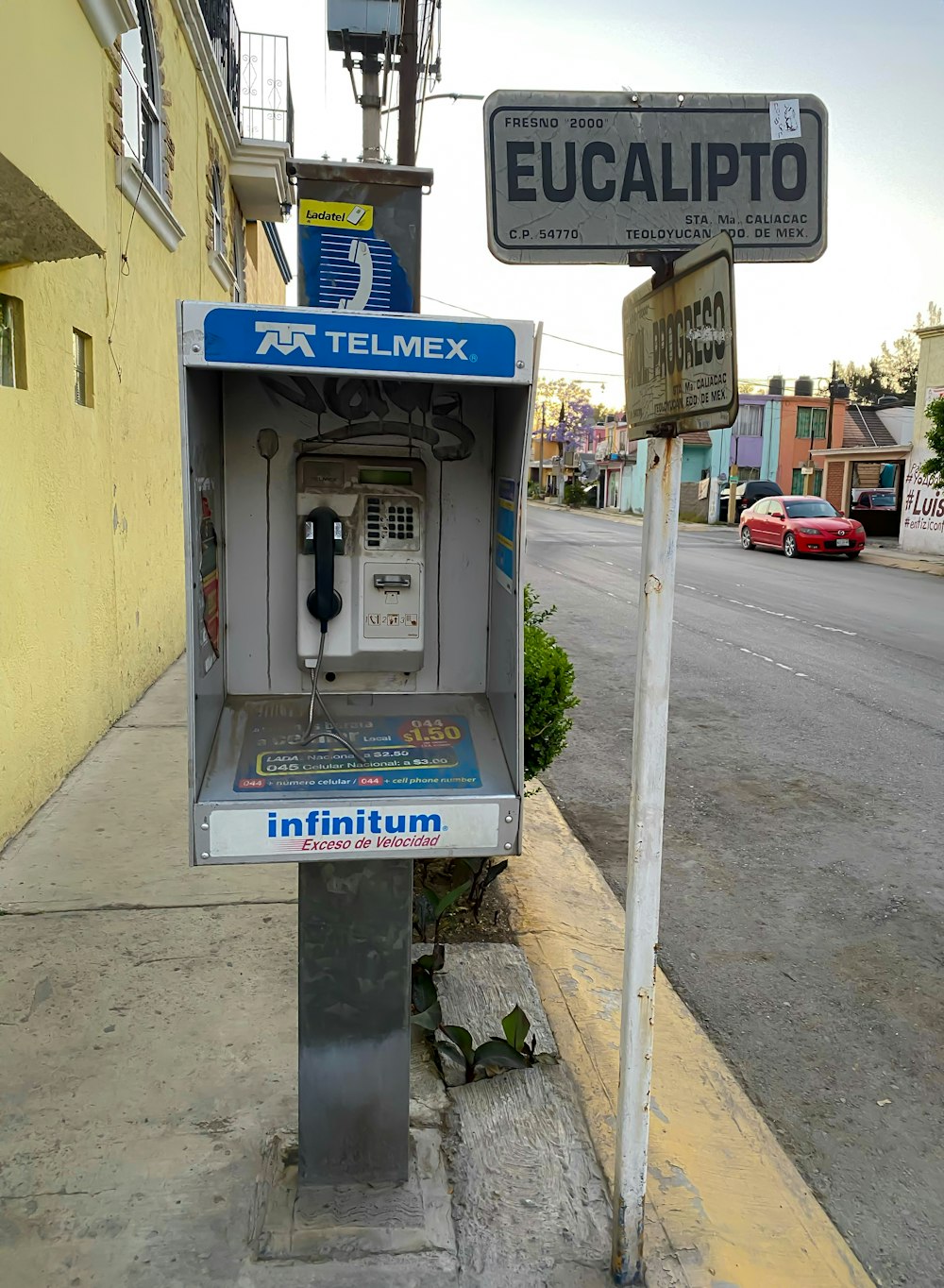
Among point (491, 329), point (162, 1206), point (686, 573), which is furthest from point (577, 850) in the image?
point (686, 573)

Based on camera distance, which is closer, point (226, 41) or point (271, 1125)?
point (271, 1125)

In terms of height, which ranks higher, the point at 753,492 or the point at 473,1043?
the point at 753,492

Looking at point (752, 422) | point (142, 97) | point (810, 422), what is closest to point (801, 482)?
point (810, 422)

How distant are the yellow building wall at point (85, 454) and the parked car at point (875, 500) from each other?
27536 millimetres

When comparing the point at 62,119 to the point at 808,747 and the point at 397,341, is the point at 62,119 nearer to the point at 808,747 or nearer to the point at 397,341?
the point at 397,341

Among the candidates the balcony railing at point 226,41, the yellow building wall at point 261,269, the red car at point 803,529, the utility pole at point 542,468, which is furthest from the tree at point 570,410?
the balcony railing at point 226,41

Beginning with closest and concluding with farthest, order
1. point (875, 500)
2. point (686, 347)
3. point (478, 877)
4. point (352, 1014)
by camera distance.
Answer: point (686, 347), point (352, 1014), point (478, 877), point (875, 500)

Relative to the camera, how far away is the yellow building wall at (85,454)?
14.2ft

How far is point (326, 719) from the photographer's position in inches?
102

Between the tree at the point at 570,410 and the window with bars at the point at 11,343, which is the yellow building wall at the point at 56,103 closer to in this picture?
the window with bars at the point at 11,343

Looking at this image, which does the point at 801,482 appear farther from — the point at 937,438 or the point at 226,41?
the point at 226,41

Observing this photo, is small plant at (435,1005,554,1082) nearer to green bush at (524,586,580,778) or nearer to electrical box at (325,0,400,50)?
green bush at (524,586,580,778)

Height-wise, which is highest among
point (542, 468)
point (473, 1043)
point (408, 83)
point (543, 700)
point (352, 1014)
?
point (408, 83)

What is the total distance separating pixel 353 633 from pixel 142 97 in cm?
617
